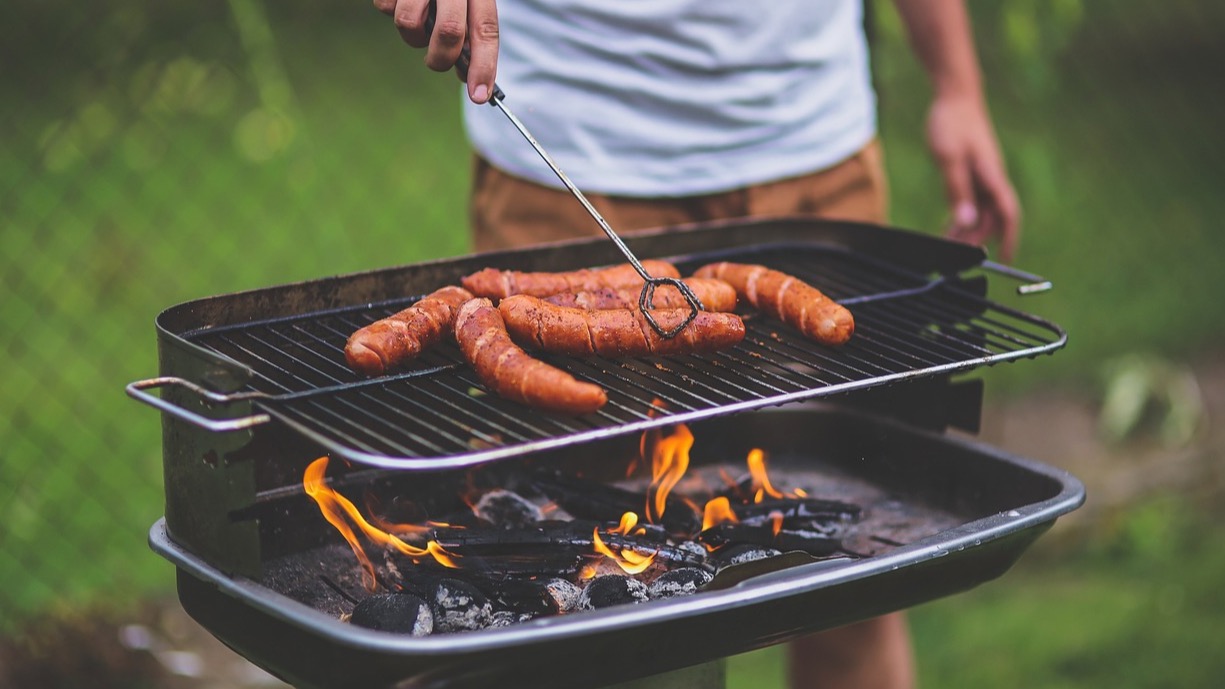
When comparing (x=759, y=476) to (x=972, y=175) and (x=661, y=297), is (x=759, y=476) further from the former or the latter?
(x=972, y=175)

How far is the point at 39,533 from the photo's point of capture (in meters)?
4.70

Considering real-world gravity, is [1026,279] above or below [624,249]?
below

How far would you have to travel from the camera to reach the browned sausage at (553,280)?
2475mm

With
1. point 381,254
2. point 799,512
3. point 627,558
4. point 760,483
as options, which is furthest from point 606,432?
point 381,254

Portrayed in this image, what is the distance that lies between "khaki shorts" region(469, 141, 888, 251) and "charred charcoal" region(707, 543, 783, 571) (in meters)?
1.04

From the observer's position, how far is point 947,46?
11.5ft

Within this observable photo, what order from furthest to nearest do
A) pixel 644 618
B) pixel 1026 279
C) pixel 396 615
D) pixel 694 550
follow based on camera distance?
pixel 1026 279 < pixel 694 550 < pixel 396 615 < pixel 644 618

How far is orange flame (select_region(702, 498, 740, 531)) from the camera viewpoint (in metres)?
2.54

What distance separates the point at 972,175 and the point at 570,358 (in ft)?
5.21

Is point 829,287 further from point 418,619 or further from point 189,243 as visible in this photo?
point 189,243

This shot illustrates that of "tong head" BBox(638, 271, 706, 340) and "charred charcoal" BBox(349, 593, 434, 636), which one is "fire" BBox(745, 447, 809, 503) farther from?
"charred charcoal" BBox(349, 593, 434, 636)

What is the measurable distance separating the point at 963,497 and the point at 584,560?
0.88m

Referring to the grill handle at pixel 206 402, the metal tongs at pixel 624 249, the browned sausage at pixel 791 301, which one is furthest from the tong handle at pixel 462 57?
the grill handle at pixel 206 402

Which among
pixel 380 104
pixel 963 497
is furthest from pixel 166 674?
pixel 380 104
